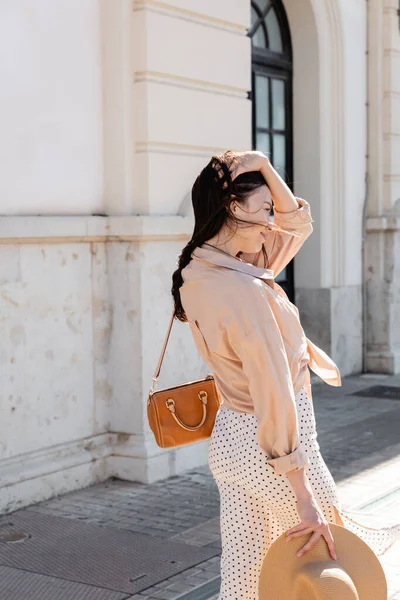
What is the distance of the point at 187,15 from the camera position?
7.08 meters

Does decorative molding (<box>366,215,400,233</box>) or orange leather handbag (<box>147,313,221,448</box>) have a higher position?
decorative molding (<box>366,215,400,233</box>)

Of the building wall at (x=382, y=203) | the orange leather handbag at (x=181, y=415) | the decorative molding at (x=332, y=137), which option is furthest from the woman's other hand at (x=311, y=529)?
the building wall at (x=382, y=203)

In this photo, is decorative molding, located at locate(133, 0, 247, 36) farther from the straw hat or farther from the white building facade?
the straw hat

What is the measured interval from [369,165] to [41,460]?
20.1 ft

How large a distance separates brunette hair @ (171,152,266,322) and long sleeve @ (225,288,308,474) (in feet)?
0.99

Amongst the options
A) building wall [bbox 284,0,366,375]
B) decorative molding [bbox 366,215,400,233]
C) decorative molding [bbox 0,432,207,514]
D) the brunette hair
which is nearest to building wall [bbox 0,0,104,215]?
decorative molding [bbox 0,432,207,514]

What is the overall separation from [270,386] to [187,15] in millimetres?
4822

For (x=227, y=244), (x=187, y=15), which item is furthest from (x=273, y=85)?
(x=227, y=244)

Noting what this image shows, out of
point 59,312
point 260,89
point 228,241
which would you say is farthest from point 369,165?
point 228,241

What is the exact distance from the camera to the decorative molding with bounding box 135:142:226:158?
679 cm

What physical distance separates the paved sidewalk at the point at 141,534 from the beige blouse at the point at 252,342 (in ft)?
6.42

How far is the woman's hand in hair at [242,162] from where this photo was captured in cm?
298

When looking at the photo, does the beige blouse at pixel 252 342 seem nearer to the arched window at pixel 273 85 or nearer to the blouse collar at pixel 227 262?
the blouse collar at pixel 227 262

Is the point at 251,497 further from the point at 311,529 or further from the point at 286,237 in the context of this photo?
the point at 286,237
